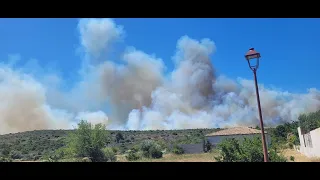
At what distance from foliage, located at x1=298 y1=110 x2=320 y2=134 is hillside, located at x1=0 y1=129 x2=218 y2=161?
8779 mm

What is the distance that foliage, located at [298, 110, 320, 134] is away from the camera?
63.1ft

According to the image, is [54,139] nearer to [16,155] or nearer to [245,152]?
[16,155]

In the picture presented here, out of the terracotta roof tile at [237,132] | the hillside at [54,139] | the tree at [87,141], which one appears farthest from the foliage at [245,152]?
the terracotta roof tile at [237,132]

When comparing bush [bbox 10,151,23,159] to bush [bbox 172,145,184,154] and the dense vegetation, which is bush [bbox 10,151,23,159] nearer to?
the dense vegetation

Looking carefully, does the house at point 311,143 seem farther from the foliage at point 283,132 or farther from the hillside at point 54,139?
the hillside at point 54,139

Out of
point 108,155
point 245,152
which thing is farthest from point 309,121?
point 108,155

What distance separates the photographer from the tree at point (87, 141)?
2044cm

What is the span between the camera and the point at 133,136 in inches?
1246

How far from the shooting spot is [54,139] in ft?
91.7

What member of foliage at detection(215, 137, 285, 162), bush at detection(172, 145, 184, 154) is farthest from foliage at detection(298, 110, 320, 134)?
bush at detection(172, 145, 184, 154)

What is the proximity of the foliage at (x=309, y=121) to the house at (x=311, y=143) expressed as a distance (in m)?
1.28
